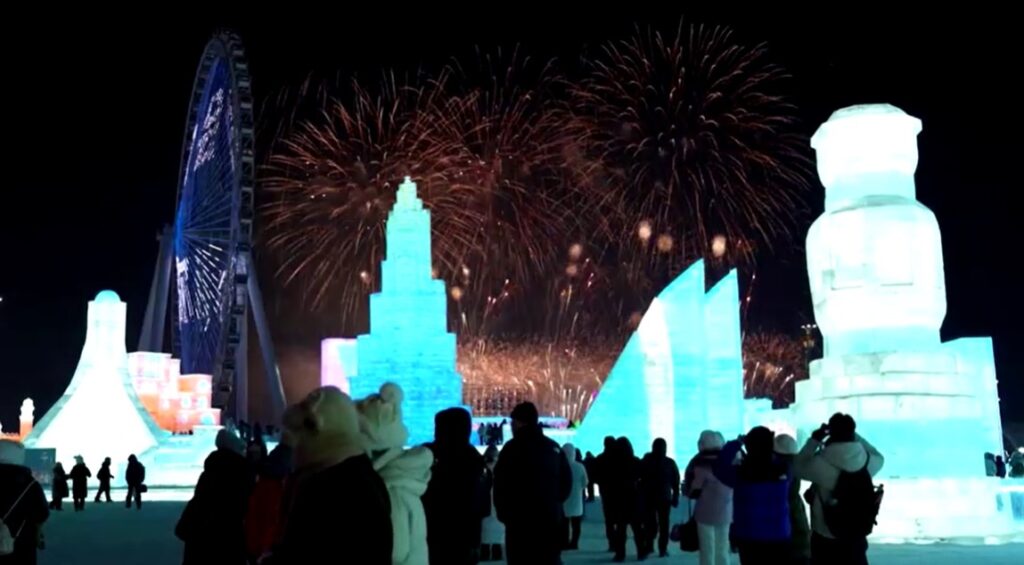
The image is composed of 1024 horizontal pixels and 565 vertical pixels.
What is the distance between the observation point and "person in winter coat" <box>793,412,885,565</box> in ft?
19.3

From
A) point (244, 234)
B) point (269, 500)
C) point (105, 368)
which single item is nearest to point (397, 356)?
point (244, 234)

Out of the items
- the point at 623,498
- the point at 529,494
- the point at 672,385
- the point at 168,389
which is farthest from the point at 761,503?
the point at 168,389

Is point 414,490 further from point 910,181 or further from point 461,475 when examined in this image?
point 910,181

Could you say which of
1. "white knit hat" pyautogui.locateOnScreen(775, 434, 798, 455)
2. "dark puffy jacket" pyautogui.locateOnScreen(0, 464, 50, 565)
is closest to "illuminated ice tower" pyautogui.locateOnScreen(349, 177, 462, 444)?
"white knit hat" pyautogui.locateOnScreen(775, 434, 798, 455)

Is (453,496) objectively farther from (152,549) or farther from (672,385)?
(672,385)

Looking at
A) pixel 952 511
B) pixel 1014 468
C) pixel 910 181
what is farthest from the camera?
pixel 1014 468

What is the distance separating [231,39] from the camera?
3575 cm

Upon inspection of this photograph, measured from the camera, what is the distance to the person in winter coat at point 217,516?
6.09 metres

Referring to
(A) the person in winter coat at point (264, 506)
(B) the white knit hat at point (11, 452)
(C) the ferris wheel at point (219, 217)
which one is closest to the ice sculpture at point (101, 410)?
(C) the ferris wheel at point (219, 217)

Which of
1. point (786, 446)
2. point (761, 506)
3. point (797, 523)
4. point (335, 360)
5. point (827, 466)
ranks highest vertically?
point (335, 360)

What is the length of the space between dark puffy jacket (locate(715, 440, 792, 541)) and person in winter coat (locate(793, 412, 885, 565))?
0.19 m

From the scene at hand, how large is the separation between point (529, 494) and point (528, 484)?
0.06m

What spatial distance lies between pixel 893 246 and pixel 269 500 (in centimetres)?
982

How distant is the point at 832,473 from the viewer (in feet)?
19.5
